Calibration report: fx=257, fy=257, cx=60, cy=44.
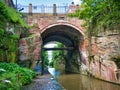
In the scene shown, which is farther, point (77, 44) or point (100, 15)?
point (77, 44)

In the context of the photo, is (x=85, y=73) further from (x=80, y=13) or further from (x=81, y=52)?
(x=80, y=13)

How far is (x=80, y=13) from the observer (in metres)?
23.2

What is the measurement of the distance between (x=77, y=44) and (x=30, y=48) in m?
9.53

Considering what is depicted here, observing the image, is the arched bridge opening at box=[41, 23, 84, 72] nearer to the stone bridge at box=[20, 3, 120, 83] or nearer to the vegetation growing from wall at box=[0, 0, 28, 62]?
the stone bridge at box=[20, 3, 120, 83]

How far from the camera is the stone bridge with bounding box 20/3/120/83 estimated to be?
1936cm

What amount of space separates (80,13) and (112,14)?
13.8 feet

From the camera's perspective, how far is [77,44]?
31.8 meters

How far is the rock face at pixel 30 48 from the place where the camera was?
22828mm

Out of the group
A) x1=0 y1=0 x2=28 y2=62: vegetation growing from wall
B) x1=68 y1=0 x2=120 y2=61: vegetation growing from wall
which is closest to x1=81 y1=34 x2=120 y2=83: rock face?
x1=68 y1=0 x2=120 y2=61: vegetation growing from wall

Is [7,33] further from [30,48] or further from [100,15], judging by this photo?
[100,15]

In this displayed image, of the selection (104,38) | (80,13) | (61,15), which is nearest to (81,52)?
(61,15)

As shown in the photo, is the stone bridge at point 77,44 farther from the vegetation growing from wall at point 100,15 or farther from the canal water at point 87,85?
the canal water at point 87,85

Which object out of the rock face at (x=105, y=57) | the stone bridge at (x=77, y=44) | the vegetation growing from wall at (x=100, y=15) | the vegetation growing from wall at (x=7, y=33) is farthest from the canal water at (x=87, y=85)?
the vegetation growing from wall at (x=7, y=33)

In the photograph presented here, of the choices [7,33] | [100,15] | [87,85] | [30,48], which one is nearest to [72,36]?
[30,48]
